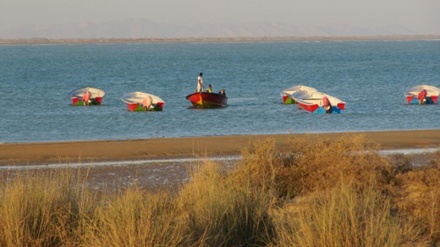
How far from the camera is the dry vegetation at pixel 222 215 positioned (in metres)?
8.26

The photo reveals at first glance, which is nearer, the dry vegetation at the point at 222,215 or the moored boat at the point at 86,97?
the dry vegetation at the point at 222,215

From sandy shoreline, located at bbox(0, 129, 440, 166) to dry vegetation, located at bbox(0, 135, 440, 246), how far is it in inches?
338

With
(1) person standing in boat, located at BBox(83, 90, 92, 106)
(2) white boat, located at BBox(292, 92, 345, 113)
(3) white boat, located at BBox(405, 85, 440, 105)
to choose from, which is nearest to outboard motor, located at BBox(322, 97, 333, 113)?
(2) white boat, located at BBox(292, 92, 345, 113)

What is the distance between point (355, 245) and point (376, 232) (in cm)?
29

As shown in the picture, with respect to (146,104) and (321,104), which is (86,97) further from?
(321,104)

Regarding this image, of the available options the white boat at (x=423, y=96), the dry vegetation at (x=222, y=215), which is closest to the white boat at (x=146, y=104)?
the white boat at (x=423, y=96)

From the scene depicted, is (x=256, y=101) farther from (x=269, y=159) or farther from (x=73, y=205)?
(x=73, y=205)

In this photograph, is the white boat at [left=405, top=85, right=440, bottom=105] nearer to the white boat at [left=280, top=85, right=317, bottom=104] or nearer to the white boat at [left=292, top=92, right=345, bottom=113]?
the white boat at [left=280, top=85, right=317, bottom=104]

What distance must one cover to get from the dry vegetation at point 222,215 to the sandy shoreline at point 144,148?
338 inches

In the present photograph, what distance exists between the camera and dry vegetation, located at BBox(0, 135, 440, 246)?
27.1ft

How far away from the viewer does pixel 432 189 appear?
11.1 metres

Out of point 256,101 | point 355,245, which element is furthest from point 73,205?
point 256,101

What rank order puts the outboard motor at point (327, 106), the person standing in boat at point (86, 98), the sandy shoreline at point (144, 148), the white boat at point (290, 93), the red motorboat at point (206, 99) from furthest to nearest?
the white boat at point (290, 93)
the person standing in boat at point (86, 98)
the red motorboat at point (206, 99)
the outboard motor at point (327, 106)
the sandy shoreline at point (144, 148)

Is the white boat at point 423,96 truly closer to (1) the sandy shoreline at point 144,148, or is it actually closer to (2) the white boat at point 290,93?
(2) the white boat at point 290,93
